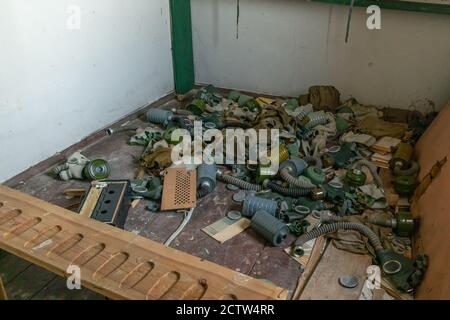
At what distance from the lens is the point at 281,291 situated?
3.79 feet

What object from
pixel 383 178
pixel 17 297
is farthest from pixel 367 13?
pixel 17 297

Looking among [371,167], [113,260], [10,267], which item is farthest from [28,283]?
[371,167]

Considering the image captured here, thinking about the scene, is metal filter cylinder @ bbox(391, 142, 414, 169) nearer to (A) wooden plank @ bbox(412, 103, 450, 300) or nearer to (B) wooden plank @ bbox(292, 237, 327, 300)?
(A) wooden plank @ bbox(412, 103, 450, 300)

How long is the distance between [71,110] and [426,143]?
2202 millimetres

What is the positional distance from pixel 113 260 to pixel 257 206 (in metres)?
0.79

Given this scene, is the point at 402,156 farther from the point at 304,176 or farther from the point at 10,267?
the point at 10,267

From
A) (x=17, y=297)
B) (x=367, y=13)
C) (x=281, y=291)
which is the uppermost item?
(x=367, y=13)

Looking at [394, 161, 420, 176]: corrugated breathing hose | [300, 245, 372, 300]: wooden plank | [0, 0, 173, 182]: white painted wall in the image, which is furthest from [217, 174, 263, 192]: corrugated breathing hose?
[0, 0, 173, 182]: white painted wall

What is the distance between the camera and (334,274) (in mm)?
1588

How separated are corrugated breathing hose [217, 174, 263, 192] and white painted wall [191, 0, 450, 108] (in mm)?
1346

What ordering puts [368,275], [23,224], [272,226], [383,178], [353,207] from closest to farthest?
[23,224] < [368,275] < [272,226] < [353,207] < [383,178]

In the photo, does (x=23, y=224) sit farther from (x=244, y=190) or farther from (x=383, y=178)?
(x=383, y=178)

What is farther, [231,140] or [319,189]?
[231,140]

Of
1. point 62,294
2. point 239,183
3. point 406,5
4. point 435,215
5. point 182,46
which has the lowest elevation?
point 62,294
